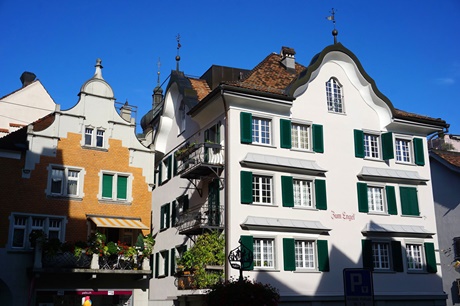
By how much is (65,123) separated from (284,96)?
10.8 m

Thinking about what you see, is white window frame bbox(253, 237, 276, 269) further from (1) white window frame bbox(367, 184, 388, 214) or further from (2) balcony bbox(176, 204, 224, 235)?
(1) white window frame bbox(367, 184, 388, 214)

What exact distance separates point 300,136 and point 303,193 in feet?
9.58

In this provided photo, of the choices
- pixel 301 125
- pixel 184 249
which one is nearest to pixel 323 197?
pixel 301 125

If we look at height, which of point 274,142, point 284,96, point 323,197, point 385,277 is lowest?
point 385,277

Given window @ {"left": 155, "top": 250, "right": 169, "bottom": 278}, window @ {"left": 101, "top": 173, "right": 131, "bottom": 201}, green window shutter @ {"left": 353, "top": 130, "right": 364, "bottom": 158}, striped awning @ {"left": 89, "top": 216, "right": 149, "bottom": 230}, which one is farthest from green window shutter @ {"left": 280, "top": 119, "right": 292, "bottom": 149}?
window @ {"left": 155, "top": 250, "right": 169, "bottom": 278}

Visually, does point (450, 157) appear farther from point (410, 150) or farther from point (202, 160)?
point (202, 160)

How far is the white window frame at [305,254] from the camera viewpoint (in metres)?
25.6

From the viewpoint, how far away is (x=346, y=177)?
27984 millimetres

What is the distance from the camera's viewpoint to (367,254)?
89.6 feet

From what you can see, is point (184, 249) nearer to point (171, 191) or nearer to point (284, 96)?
point (171, 191)

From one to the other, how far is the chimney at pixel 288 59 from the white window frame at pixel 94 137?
10.6 metres

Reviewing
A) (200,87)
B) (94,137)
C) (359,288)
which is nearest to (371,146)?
(200,87)

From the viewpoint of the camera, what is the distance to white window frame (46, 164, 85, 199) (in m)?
26.1

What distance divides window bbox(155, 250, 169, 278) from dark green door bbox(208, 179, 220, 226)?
6085mm
